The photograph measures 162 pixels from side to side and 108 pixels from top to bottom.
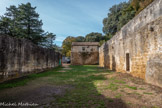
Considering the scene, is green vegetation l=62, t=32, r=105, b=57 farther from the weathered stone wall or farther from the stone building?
the weathered stone wall

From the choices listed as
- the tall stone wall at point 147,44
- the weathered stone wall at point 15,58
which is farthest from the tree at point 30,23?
the tall stone wall at point 147,44

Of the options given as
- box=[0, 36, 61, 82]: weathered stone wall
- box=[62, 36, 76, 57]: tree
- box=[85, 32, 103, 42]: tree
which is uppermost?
box=[85, 32, 103, 42]: tree

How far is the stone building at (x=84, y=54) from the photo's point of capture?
27188mm

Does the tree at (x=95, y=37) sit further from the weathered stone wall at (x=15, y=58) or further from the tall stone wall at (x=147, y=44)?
the weathered stone wall at (x=15, y=58)

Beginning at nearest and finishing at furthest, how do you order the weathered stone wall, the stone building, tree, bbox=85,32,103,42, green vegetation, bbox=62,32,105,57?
the weathered stone wall → the stone building → green vegetation, bbox=62,32,105,57 → tree, bbox=85,32,103,42

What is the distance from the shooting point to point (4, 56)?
17.7 feet

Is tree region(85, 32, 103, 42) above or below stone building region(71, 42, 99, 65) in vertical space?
above

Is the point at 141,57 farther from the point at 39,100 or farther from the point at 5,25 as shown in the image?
the point at 5,25

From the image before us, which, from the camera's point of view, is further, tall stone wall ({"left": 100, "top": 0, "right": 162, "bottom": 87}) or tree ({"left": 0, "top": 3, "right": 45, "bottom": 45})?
tree ({"left": 0, "top": 3, "right": 45, "bottom": 45})

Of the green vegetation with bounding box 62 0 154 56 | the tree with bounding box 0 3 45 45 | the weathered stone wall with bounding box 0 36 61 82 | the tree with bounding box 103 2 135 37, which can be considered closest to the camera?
the weathered stone wall with bounding box 0 36 61 82

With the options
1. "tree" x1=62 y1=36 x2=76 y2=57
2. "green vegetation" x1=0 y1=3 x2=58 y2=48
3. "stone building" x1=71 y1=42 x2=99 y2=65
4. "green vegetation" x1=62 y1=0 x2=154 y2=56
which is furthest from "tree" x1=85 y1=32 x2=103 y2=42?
"green vegetation" x1=0 y1=3 x2=58 y2=48

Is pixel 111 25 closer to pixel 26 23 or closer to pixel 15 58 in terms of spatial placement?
pixel 26 23

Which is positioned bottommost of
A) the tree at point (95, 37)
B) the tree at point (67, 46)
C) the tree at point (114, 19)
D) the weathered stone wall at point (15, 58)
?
the weathered stone wall at point (15, 58)

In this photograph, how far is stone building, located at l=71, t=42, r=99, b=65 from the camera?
89.2 feet
